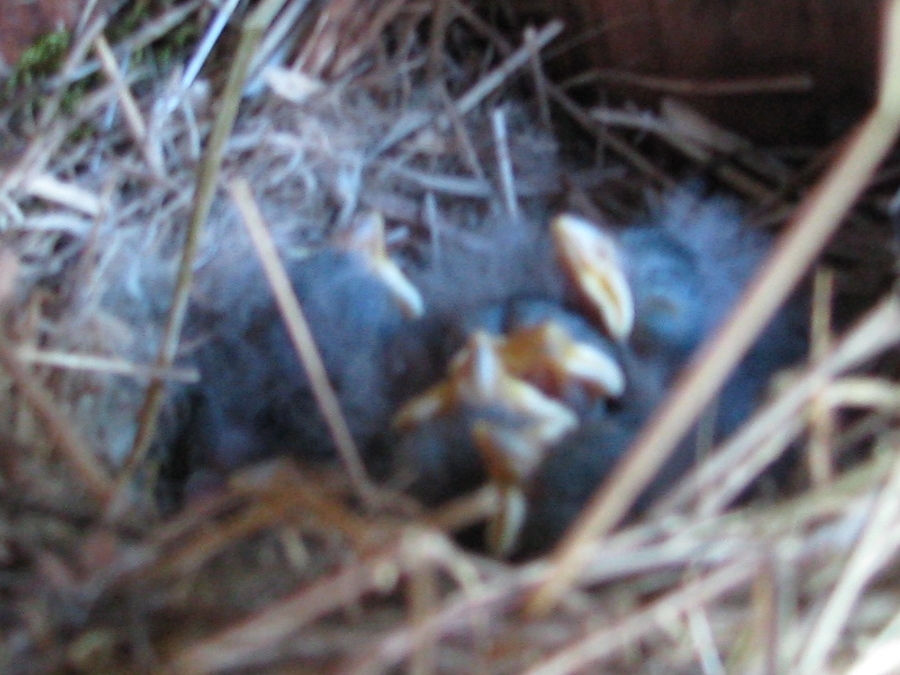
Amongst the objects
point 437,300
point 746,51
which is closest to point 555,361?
point 437,300

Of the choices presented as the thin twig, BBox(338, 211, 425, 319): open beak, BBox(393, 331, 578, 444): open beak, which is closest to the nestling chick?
BBox(338, 211, 425, 319): open beak

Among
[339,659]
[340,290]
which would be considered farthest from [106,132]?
[339,659]

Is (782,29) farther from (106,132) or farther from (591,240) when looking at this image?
(106,132)

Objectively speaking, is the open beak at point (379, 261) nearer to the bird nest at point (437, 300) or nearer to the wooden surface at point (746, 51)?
the bird nest at point (437, 300)

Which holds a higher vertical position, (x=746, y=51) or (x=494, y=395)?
(x=746, y=51)

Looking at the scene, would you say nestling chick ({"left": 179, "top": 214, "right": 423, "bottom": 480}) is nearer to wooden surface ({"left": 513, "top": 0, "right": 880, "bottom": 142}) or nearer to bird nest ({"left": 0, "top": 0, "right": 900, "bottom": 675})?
bird nest ({"left": 0, "top": 0, "right": 900, "bottom": 675})

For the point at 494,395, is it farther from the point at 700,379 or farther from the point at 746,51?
the point at 746,51
